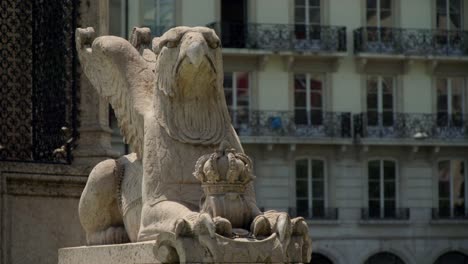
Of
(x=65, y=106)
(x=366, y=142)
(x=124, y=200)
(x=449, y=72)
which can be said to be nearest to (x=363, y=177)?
(x=366, y=142)

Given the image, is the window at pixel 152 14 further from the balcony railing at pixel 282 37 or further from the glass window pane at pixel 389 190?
the glass window pane at pixel 389 190

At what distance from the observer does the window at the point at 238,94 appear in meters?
54.1

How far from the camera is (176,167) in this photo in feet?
38.4

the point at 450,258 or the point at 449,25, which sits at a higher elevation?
the point at 449,25

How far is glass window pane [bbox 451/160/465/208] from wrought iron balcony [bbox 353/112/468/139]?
108 centimetres

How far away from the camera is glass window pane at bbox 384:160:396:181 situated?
55.5 meters

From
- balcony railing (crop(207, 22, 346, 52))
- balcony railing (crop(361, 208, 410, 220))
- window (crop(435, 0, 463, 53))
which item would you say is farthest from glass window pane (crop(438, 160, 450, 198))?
balcony railing (crop(207, 22, 346, 52))

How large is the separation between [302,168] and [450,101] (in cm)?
622

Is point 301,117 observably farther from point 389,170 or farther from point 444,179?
point 444,179

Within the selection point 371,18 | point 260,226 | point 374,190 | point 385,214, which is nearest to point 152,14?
point 371,18

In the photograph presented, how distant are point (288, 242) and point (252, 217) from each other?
0.33 meters

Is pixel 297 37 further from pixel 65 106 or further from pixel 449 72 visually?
pixel 65 106

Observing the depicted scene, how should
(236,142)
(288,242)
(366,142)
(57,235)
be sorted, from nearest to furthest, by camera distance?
1. (288,242)
2. (236,142)
3. (57,235)
4. (366,142)

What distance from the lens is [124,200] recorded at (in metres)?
12.3
